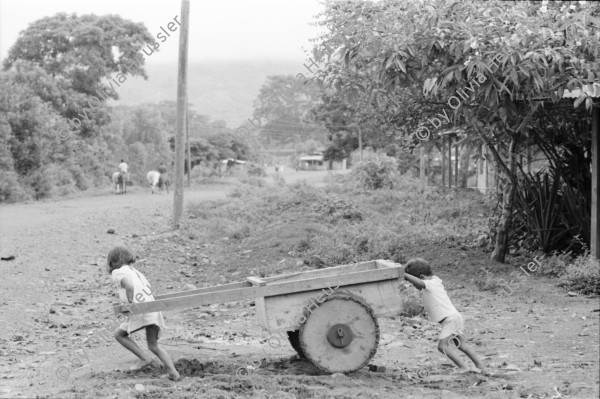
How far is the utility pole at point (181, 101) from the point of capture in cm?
1903

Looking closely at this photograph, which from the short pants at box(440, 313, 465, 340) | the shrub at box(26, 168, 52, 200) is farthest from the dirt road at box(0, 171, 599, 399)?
the shrub at box(26, 168, 52, 200)

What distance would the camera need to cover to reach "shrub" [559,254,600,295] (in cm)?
1030

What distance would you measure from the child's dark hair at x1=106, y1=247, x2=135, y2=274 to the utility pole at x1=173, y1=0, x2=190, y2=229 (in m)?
12.4

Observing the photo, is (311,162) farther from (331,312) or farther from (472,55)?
(331,312)

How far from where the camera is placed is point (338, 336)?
22.6ft

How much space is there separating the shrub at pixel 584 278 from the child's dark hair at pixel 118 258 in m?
6.14

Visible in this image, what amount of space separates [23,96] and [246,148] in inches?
1523

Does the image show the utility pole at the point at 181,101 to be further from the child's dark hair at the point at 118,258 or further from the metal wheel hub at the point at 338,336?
the metal wheel hub at the point at 338,336

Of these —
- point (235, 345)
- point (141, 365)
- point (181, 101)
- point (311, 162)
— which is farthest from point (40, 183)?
point (311, 162)

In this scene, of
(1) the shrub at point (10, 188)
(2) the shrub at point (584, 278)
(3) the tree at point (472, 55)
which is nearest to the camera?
(2) the shrub at point (584, 278)

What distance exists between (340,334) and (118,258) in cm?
199

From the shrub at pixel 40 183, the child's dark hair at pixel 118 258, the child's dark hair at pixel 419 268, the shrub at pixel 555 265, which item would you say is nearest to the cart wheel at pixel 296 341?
the child's dark hair at pixel 419 268

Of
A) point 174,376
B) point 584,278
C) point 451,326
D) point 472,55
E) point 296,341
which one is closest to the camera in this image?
point 174,376

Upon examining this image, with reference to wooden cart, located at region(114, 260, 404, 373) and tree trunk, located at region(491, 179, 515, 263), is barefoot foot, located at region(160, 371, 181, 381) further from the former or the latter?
tree trunk, located at region(491, 179, 515, 263)
